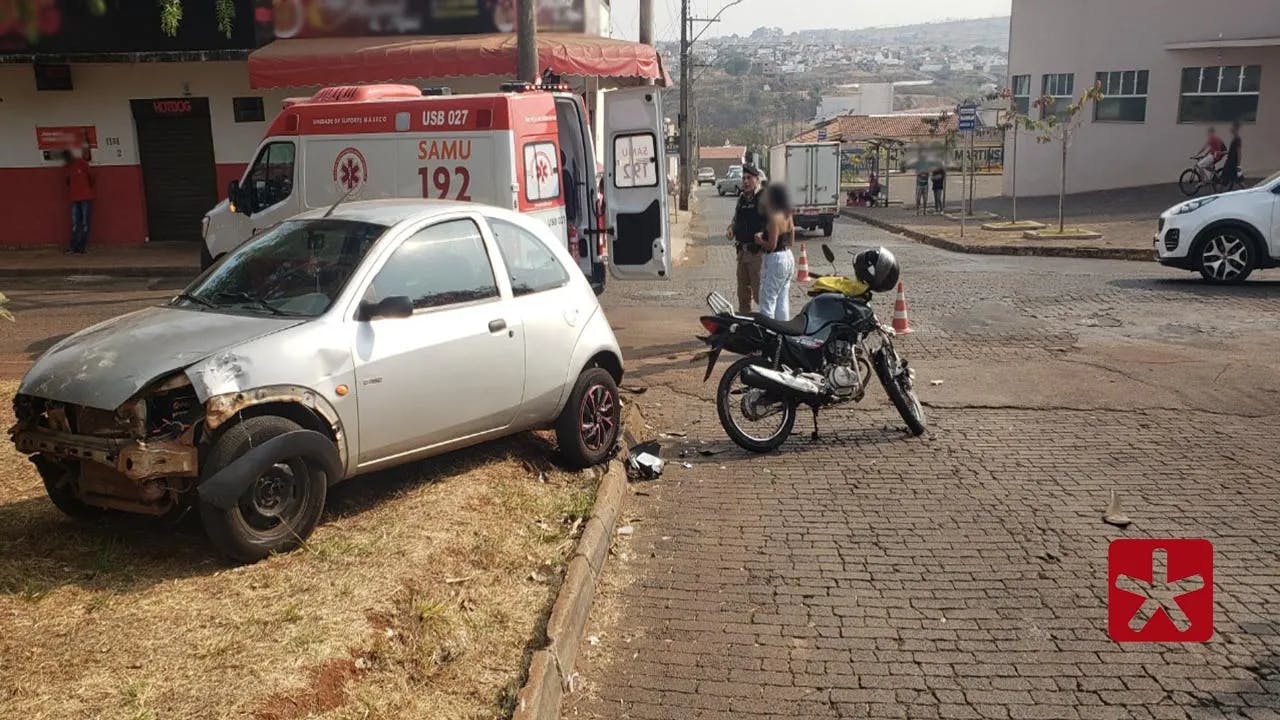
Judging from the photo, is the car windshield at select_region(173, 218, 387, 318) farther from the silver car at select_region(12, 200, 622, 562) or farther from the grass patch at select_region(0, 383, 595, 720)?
the grass patch at select_region(0, 383, 595, 720)

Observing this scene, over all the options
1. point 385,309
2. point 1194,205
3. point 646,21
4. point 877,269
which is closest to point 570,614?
point 385,309

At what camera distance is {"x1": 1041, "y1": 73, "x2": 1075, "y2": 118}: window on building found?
120 feet

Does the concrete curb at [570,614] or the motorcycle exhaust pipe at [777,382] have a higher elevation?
the motorcycle exhaust pipe at [777,382]

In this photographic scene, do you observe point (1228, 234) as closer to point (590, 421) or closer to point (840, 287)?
point (840, 287)

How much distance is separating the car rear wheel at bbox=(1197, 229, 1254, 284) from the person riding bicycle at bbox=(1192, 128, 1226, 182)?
49.7ft

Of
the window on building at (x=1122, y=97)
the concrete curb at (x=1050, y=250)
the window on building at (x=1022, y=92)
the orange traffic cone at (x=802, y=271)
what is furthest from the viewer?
the window on building at (x=1022, y=92)

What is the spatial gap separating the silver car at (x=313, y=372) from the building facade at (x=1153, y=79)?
3022 centimetres

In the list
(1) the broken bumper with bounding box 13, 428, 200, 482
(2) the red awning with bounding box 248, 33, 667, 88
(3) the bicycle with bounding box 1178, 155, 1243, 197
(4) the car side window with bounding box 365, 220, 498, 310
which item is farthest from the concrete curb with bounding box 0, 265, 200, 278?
(3) the bicycle with bounding box 1178, 155, 1243, 197

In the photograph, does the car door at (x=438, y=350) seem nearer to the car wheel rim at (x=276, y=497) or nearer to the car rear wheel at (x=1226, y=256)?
the car wheel rim at (x=276, y=497)

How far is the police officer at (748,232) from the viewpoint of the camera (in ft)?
35.6

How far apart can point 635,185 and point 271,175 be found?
4223 mm

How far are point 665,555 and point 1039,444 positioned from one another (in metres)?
3.47

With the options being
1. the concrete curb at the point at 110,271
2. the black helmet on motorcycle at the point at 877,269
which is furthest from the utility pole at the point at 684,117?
the black helmet on motorcycle at the point at 877,269

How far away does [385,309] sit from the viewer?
5520 millimetres
